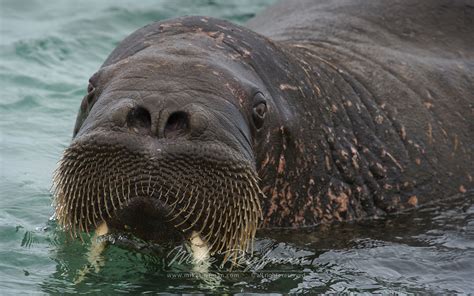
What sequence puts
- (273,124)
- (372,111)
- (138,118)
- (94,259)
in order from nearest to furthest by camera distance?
1. (138,118)
2. (94,259)
3. (273,124)
4. (372,111)

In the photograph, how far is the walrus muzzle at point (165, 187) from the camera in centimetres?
762

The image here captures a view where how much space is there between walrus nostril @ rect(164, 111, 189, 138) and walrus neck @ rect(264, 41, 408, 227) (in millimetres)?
1242

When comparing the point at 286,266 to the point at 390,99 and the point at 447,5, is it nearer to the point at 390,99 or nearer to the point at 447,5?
the point at 390,99

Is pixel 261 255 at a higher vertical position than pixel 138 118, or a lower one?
lower

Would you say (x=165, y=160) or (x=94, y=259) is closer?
(x=165, y=160)

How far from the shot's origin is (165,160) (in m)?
7.58

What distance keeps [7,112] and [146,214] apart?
250 inches

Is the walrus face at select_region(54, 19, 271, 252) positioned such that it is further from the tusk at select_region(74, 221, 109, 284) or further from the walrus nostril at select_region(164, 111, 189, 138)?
the tusk at select_region(74, 221, 109, 284)

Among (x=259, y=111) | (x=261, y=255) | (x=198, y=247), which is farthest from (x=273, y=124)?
→ (x=198, y=247)

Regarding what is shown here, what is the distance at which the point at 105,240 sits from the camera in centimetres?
834

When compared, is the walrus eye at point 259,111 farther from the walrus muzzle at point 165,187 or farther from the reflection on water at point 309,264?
the reflection on water at point 309,264

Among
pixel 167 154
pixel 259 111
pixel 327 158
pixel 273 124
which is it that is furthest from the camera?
pixel 327 158

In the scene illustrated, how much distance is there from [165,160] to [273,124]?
1.42m

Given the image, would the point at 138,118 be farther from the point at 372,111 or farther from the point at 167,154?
the point at 372,111
